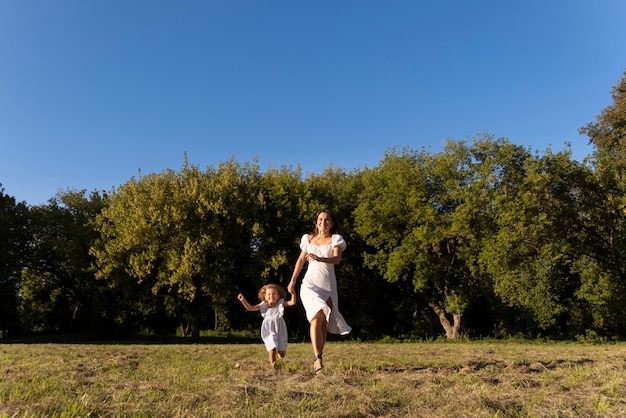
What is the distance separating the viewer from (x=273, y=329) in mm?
6539

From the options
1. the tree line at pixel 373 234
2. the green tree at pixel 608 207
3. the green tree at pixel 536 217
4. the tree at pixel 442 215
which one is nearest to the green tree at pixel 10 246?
the tree line at pixel 373 234

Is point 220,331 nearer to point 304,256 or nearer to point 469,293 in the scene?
point 469,293

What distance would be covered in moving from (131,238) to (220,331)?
735 inches

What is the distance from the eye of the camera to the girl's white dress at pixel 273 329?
6395 millimetres

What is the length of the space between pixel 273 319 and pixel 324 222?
171 centimetres

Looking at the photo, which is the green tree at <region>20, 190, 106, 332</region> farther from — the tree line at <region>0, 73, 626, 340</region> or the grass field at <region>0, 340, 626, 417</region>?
the grass field at <region>0, 340, 626, 417</region>

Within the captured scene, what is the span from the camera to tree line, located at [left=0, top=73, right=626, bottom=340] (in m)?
21.9

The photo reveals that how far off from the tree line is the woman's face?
17304mm

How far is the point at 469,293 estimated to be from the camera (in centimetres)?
2505

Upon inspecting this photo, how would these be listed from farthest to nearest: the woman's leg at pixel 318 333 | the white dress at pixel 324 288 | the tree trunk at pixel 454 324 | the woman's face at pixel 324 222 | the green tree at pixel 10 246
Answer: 1. the green tree at pixel 10 246
2. the tree trunk at pixel 454 324
3. the woman's face at pixel 324 222
4. the white dress at pixel 324 288
5. the woman's leg at pixel 318 333

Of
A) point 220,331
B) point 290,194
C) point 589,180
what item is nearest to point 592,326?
point 589,180

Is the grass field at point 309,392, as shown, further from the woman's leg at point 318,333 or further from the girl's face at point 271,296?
the girl's face at point 271,296

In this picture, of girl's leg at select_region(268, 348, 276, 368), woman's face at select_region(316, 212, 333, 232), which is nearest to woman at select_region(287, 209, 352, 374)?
woman's face at select_region(316, 212, 333, 232)

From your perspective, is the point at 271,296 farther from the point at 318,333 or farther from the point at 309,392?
the point at 309,392
